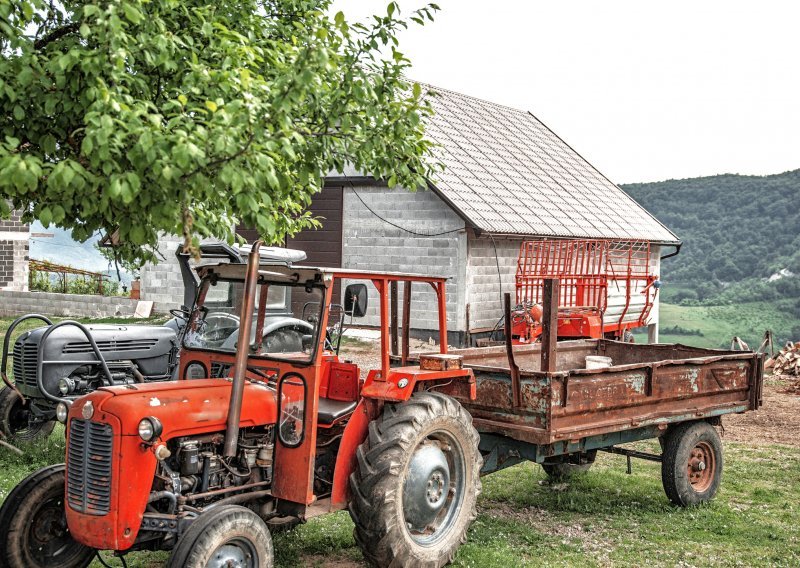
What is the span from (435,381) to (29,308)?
2011 centimetres

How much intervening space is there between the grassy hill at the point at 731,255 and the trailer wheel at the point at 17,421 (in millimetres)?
32170

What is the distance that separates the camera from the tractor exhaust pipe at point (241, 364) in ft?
16.9

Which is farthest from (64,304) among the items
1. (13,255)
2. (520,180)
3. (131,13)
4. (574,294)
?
(131,13)

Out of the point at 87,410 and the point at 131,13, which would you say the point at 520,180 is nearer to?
the point at 131,13

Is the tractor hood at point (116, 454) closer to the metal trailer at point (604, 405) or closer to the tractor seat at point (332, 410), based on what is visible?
the tractor seat at point (332, 410)

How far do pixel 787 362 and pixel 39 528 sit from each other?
49.0 ft

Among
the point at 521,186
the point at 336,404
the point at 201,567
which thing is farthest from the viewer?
the point at 521,186

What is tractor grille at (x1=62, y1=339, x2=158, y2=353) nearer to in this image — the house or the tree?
the tree

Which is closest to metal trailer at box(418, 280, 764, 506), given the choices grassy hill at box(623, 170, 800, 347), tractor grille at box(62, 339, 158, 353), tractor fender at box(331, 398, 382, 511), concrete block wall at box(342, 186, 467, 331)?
tractor fender at box(331, 398, 382, 511)

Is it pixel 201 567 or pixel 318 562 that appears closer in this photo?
pixel 201 567

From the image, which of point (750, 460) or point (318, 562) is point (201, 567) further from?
point (750, 460)

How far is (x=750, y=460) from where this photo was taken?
9.69m

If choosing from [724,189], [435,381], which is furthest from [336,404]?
[724,189]

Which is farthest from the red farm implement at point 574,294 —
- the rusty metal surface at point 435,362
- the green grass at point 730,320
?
the green grass at point 730,320
